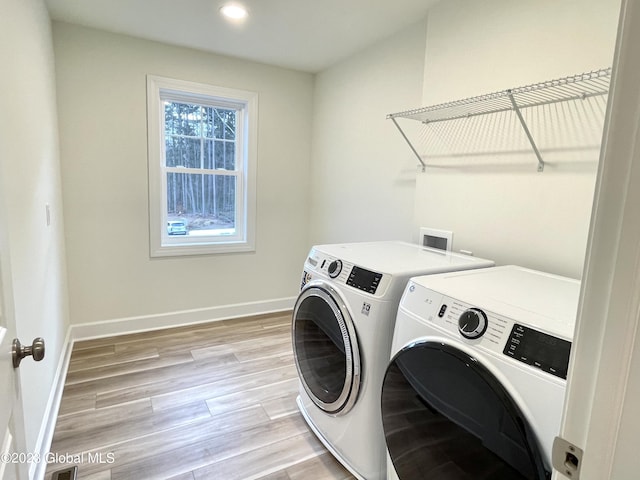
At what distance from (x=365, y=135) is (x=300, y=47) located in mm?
841

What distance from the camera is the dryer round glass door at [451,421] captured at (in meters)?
0.86

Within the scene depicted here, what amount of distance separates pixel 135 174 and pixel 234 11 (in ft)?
4.76

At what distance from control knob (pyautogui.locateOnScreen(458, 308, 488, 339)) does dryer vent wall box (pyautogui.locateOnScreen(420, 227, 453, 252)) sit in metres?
1.06

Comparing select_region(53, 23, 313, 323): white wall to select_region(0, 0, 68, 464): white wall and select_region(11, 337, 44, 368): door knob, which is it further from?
select_region(11, 337, 44, 368): door knob

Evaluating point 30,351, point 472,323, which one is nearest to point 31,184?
point 30,351

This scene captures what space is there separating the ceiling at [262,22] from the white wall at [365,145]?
6.7 inches

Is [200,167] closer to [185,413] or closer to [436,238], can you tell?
[185,413]

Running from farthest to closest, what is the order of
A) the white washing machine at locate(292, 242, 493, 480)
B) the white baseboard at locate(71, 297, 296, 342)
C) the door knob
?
the white baseboard at locate(71, 297, 296, 342) → the white washing machine at locate(292, 242, 493, 480) → the door knob

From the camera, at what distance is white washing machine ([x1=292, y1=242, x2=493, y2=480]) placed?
1403mm

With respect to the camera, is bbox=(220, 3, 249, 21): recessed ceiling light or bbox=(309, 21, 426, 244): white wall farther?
bbox=(309, 21, 426, 244): white wall

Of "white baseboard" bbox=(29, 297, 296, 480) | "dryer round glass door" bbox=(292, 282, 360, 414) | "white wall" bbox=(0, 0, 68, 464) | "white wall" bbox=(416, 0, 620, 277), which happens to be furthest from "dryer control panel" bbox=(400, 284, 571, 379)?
"white baseboard" bbox=(29, 297, 296, 480)

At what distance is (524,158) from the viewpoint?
65.4 inches

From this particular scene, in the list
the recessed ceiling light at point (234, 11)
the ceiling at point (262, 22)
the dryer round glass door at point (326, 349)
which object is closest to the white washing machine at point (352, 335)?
the dryer round glass door at point (326, 349)

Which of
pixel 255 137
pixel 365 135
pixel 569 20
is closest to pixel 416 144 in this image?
pixel 365 135
